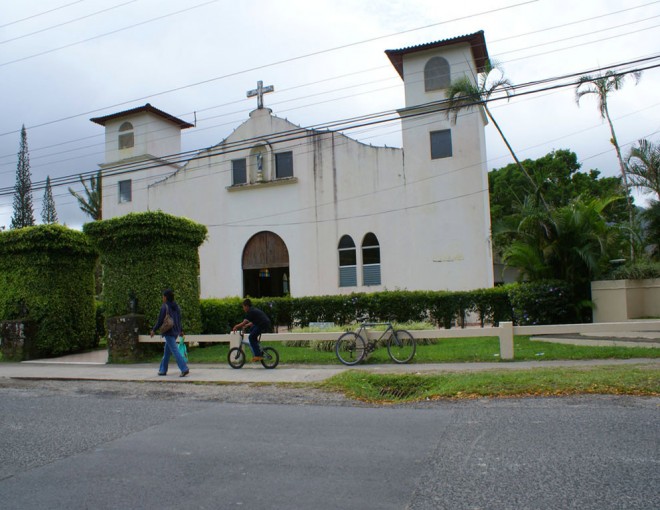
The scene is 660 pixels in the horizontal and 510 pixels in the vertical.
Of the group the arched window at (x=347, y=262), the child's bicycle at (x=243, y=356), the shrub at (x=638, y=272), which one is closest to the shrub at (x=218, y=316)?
the child's bicycle at (x=243, y=356)

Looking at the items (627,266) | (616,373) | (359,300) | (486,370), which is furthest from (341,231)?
(616,373)

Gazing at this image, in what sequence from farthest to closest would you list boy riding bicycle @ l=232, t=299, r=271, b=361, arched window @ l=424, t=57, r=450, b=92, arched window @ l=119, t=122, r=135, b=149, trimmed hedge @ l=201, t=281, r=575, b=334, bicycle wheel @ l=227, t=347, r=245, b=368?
arched window @ l=119, t=122, r=135, b=149 → arched window @ l=424, t=57, r=450, b=92 → trimmed hedge @ l=201, t=281, r=575, b=334 → bicycle wheel @ l=227, t=347, r=245, b=368 → boy riding bicycle @ l=232, t=299, r=271, b=361

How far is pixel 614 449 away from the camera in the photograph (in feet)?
18.3

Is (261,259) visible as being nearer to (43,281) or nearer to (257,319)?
(43,281)

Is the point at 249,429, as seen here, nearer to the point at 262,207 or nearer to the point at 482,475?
the point at 482,475

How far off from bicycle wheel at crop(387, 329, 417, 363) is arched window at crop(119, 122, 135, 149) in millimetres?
24721

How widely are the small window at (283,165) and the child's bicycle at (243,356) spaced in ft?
54.6

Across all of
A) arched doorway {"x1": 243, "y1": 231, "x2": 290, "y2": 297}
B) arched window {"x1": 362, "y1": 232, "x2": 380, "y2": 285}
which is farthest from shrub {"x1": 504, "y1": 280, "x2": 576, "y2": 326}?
arched doorway {"x1": 243, "y1": 231, "x2": 290, "y2": 297}

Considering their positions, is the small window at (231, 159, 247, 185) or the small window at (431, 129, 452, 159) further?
the small window at (231, 159, 247, 185)

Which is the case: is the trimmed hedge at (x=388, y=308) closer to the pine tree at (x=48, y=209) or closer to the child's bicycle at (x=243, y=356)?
the child's bicycle at (x=243, y=356)

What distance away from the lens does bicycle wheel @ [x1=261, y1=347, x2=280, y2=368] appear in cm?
1302

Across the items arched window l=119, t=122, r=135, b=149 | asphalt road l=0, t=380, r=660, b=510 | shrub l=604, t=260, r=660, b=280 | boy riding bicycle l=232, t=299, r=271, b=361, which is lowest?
asphalt road l=0, t=380, r=660, b=510

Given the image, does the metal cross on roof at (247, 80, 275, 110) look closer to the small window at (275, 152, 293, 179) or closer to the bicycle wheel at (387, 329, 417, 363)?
the small window at (275, 152, 293, 179)

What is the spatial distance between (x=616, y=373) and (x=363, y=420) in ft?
15.6
